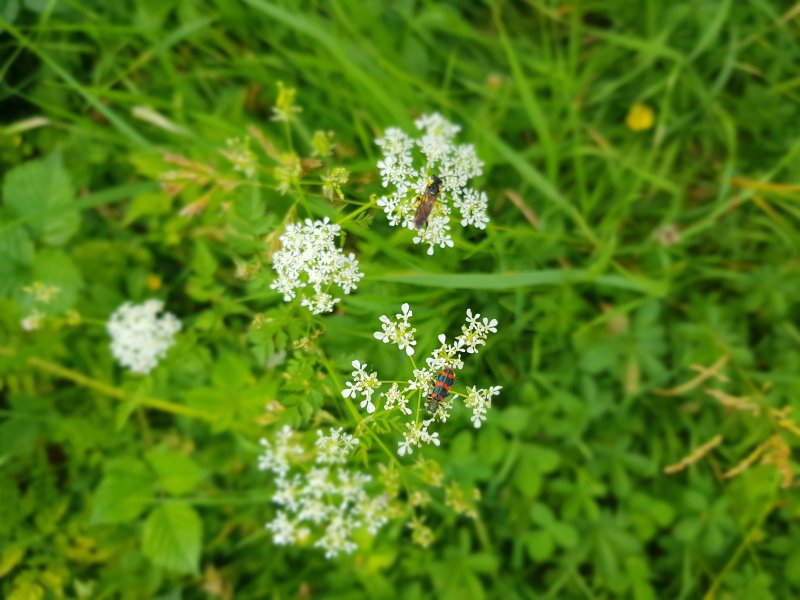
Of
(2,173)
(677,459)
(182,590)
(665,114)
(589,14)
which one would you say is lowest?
(182,590)

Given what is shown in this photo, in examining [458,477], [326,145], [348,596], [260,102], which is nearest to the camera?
[326,145]

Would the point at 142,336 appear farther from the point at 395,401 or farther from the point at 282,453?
the point at 395,401

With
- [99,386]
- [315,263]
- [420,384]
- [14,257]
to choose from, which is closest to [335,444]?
[420,384]

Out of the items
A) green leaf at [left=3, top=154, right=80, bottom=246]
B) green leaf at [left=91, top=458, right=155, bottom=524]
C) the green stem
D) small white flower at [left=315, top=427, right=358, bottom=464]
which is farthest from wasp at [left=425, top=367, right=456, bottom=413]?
green leaf at [left=3, top=154, right=80, bottom=246]

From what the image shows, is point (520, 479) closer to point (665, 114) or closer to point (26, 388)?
point (665, 114)

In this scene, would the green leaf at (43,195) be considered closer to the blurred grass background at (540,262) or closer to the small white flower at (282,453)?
the blurred grass background at (540,262)

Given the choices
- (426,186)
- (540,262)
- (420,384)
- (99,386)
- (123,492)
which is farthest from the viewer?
(99,386)

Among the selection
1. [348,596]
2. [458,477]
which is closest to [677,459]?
[458,477]

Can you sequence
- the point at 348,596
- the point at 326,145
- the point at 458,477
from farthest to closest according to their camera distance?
the point at 348,596 → the point at 458,477 → the point at 326,145
